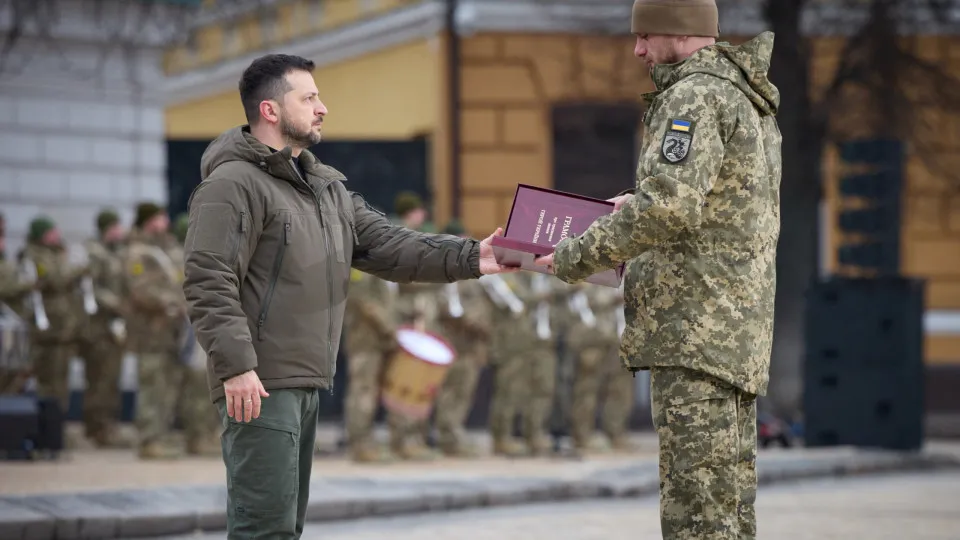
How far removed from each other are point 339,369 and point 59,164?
372 centimetres

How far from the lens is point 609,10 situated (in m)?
21.5

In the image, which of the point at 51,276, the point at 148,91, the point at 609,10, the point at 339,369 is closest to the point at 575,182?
the point at 609,10

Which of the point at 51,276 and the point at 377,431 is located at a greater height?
the point at 51,276

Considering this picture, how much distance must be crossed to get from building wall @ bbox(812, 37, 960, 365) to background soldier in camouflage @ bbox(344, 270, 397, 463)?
832 cm

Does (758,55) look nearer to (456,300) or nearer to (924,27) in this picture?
A: (456,300)

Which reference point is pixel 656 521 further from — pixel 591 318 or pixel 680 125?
pixel 680 125

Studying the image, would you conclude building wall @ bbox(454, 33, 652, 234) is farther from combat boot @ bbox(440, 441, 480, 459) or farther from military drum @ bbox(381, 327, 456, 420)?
military drum @ bbox(381, 327, 456, 420)

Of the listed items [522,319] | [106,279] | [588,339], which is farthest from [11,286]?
[588,339]

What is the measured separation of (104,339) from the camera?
17359 millimetres

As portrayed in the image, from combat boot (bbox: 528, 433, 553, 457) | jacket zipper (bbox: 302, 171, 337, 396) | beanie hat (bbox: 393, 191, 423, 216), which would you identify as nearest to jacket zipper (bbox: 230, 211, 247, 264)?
jacket zipper (bbox: 302, 171, 337, 396)

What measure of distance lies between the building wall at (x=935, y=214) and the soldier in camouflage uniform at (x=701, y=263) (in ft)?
52.9

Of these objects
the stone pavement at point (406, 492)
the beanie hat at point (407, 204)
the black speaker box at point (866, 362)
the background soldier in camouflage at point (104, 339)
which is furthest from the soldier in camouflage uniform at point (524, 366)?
the background soldier in camouflage at point (104, 339)

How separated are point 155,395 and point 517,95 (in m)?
7.33

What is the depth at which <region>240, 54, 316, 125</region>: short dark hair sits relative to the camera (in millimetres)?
6168
